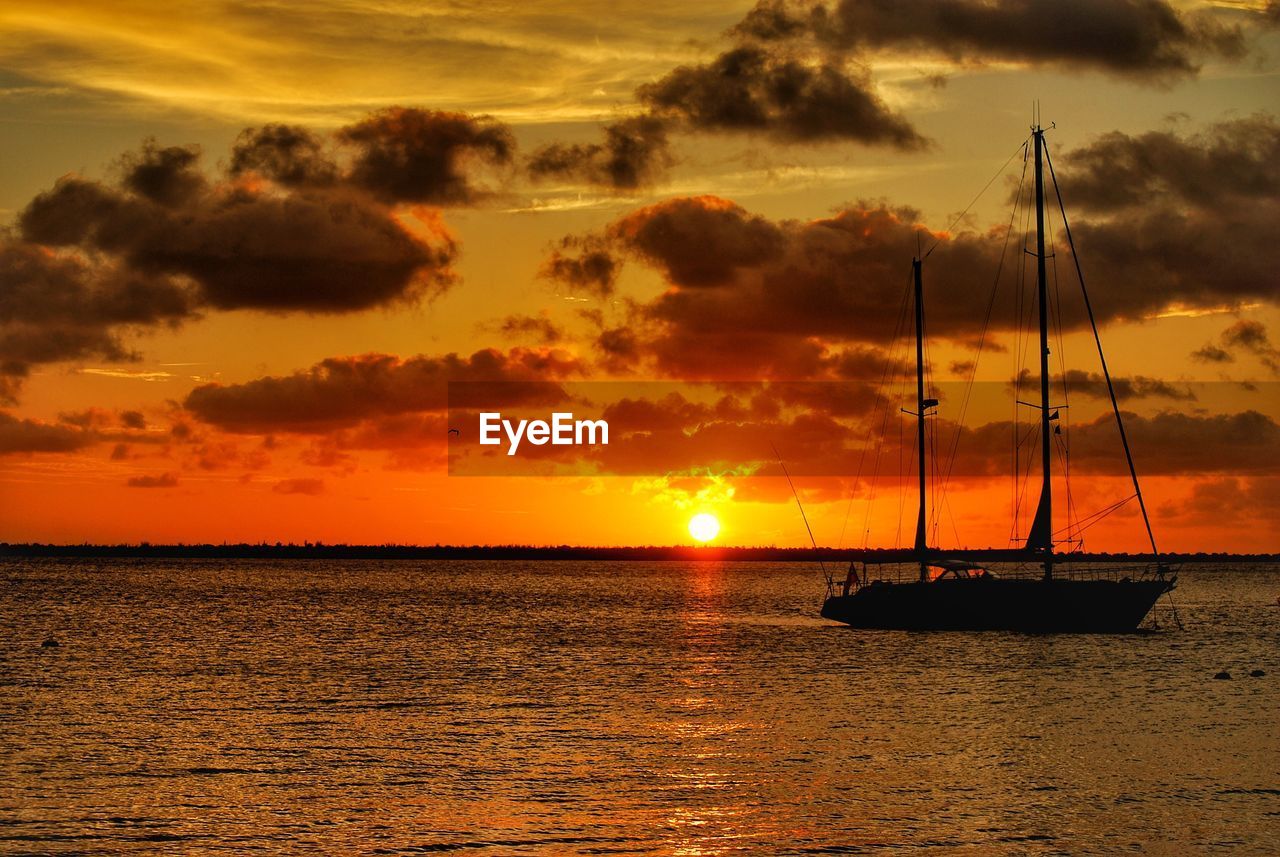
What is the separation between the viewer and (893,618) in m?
93.6

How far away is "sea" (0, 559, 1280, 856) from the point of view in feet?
111

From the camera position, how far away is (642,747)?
46969 millimetres

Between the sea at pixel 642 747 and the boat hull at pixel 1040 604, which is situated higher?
the boat hull at pixel 1040 604

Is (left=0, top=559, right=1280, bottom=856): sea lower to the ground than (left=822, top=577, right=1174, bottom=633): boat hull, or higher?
lower

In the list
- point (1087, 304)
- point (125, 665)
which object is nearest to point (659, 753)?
point (125, 665)

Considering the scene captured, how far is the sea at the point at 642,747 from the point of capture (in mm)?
33688

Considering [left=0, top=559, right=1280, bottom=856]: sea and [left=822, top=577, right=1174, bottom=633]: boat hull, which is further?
[left=822, top=577, right=1174, bottom=633]: boat hull

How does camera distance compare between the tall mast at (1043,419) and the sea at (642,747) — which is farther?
the tall mast at (1043,419)

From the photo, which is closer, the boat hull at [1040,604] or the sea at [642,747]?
the sea at [642,747]

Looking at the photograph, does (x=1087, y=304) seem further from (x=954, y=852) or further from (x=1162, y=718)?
(x=954, y=852)

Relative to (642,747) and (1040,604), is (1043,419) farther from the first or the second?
(642,747)

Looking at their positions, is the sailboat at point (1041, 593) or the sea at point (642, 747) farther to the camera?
the sailboat at point (1041, 593)

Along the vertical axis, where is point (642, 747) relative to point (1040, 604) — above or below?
below

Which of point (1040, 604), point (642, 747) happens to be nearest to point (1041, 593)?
point (1040, 604)
